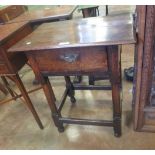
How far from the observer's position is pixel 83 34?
99 cm

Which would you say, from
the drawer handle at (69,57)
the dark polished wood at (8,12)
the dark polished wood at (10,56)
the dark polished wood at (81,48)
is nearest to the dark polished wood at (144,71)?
the dark polished wood at (81,48)

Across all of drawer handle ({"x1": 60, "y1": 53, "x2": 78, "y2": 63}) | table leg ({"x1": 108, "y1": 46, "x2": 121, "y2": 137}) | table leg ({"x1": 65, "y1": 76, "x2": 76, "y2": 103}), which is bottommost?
table leg ({"x1": 65, "y1": 76, "x2": 76, "y2": 103})

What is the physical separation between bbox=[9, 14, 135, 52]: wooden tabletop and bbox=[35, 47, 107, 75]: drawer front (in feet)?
0.19

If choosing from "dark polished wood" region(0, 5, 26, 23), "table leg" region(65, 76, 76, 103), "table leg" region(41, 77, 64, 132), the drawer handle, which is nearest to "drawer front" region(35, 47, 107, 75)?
the drawer handle

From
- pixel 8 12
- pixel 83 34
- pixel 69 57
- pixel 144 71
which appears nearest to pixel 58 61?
pixel 69 57

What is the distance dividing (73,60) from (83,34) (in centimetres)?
15

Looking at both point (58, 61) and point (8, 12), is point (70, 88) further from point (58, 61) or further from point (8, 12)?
point (8, 12)

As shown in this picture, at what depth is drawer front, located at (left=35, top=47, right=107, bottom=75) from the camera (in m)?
0.94

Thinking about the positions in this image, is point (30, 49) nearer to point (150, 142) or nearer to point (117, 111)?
point (117, 111)

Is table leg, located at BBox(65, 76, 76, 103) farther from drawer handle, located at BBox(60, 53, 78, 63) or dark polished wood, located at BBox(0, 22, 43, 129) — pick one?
drawer handle, located at BBox(60, 53, 78, 63)

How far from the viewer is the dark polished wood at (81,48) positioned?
2.93 ft

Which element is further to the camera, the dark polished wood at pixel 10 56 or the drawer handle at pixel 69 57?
the dark polished wood at pixel 10 56

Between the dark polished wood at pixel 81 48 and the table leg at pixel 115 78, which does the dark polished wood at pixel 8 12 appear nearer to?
the dark polished wood at pixel 81 48

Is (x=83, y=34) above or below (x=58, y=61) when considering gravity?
above
